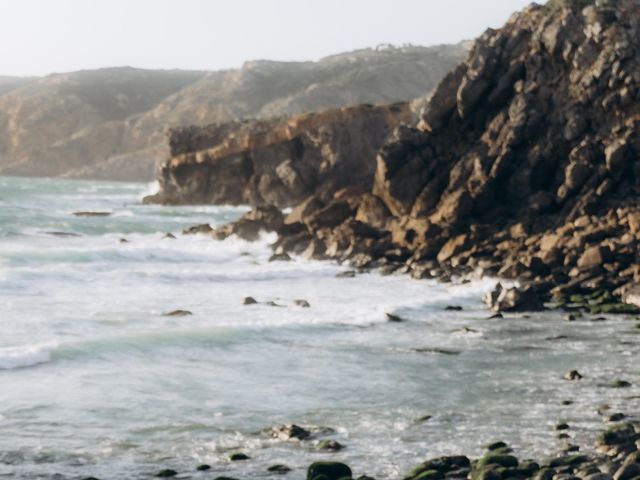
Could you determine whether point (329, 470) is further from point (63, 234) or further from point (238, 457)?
point (63, 234)

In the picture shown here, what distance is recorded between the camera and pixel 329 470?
66.3 ft

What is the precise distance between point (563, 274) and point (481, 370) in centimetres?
1719

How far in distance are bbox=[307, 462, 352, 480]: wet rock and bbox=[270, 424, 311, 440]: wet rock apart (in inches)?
105

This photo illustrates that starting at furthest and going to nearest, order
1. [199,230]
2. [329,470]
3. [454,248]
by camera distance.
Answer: [199,230]
[454,248]
[329,470]

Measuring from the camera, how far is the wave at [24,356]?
29969 mm

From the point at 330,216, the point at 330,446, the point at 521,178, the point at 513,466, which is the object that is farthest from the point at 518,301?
the point at 330,216

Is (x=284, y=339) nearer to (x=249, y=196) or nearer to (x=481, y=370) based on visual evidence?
(x=481, y=370)

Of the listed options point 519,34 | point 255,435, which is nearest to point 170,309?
point 255,435

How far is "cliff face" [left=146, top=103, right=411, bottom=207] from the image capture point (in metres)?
93.7

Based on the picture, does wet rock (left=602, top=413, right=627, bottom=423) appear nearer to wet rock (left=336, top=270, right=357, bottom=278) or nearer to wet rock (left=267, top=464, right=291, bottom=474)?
wet rock (left=267, top=464, right=291, bottom=474)

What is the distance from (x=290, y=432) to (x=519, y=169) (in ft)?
119

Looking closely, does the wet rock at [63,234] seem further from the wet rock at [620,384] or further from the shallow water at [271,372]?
the wet rock at [620,384]

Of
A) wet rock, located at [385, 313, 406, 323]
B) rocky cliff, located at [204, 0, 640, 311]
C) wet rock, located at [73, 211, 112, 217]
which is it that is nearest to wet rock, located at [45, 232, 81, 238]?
wet rock, located at [73, 211, 112, 217]

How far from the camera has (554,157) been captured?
183 feet
